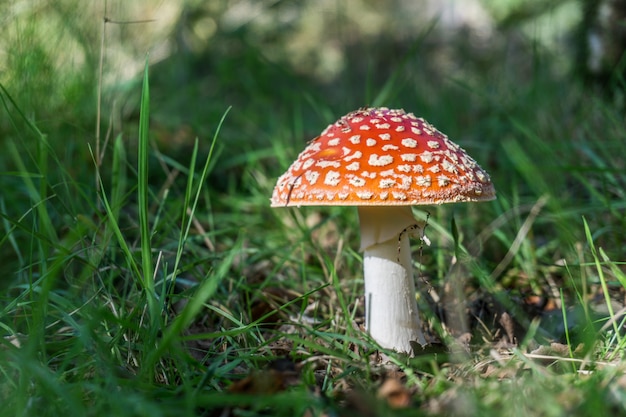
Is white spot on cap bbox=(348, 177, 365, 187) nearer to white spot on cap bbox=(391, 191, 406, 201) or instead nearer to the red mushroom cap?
the red mushroom cap

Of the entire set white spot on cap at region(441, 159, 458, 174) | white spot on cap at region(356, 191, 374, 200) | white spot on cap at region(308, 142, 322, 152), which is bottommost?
white spot on cap at region(356, 191, 374, 200)

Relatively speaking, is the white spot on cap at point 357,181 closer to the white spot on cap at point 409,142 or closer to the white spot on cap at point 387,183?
the white spot on cap at point 387,183

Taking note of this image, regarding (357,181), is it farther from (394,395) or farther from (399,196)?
(394,395)

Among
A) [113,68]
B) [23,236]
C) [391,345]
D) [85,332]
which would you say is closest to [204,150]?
[113,68]

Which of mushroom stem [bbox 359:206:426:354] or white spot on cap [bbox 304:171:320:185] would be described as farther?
mushroom stem [bbox 359:206:426:354]

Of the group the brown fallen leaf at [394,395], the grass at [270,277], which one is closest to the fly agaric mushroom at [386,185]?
the grass at [270,277]

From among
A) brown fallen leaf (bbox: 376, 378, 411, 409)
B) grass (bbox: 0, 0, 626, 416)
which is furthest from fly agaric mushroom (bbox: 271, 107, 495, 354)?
brown fallen leaf (bbox: 376, 378, 411, 409)

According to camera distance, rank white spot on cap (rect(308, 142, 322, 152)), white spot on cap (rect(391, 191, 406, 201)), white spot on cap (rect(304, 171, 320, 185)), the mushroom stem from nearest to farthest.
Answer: white spot on cap (rect(391, 191, 406, 201)) < white spot on cap (rect(304, 171, 320, 185)) < white spot on cap (rect(308, 142, 322, 152)) < the mushroom stem
